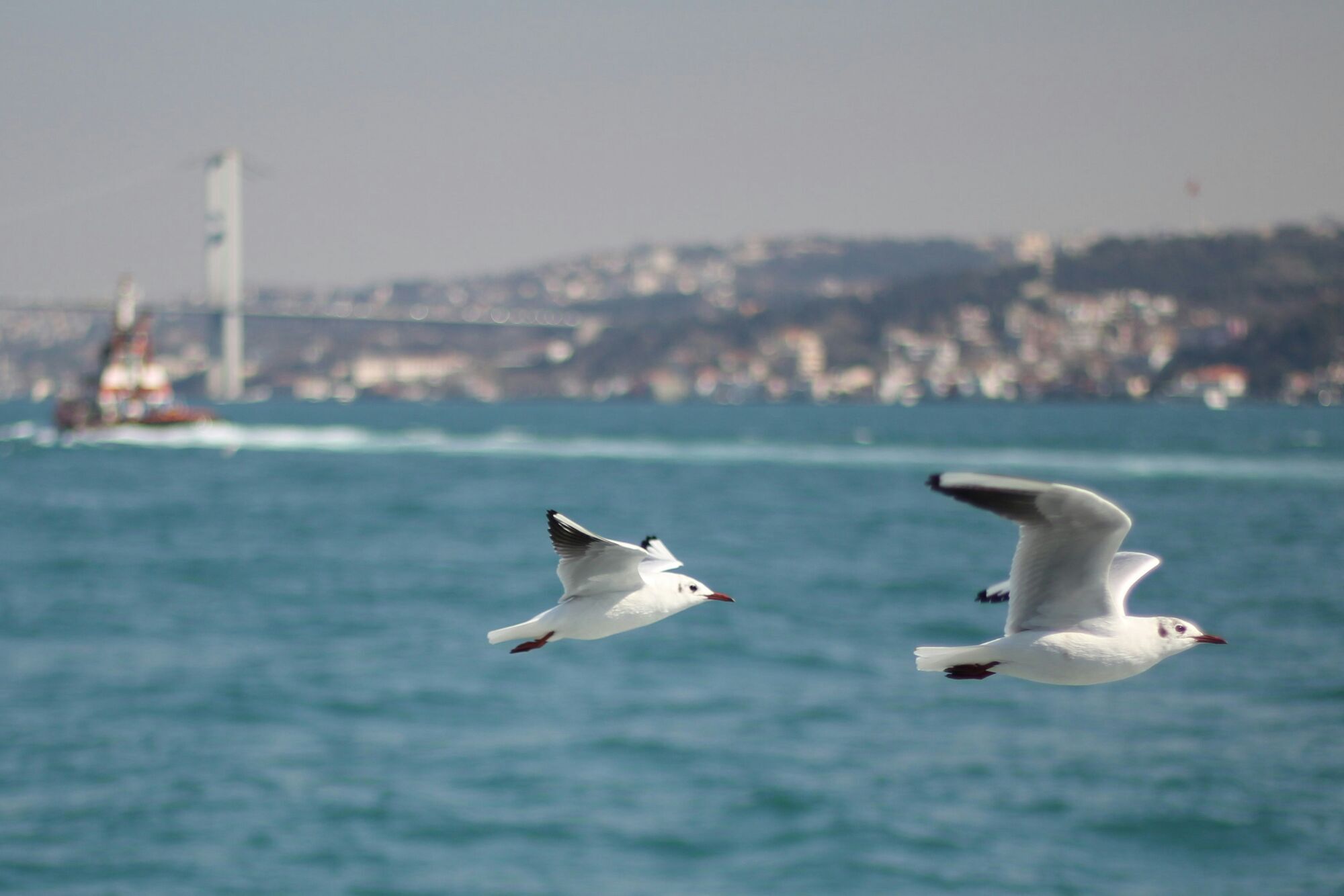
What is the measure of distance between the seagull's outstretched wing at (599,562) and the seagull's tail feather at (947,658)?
53cm

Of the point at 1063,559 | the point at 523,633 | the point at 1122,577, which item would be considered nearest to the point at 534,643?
the point at 523,633

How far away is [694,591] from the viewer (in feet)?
9.20

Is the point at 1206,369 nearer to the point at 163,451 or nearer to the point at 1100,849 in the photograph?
the point at 1100,849

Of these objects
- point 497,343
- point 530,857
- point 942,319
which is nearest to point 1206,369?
point 942,319

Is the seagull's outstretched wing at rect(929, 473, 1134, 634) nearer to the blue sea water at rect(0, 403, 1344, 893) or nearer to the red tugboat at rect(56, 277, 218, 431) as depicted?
the blue sea water at rect(0, 403, 1344, 893)

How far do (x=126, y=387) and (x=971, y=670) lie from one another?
10596 centimetres

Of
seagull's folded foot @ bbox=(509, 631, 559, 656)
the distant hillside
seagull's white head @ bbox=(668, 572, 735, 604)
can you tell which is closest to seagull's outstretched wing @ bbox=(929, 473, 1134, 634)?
seagull's white head @ bbox=(668, 572, 735, 604)

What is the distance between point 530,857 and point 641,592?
33.2m

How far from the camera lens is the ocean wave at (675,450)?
95562 mm

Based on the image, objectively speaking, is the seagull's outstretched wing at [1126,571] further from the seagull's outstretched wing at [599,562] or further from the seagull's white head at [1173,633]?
the seagull's outstretched wing at [599,562]

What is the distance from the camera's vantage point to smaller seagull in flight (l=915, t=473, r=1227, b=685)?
279cm

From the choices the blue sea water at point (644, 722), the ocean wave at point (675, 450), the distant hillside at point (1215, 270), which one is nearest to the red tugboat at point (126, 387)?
the ocean wave at point (675, 450)

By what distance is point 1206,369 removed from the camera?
110688mm

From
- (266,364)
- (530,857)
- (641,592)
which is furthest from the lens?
(266,364)
